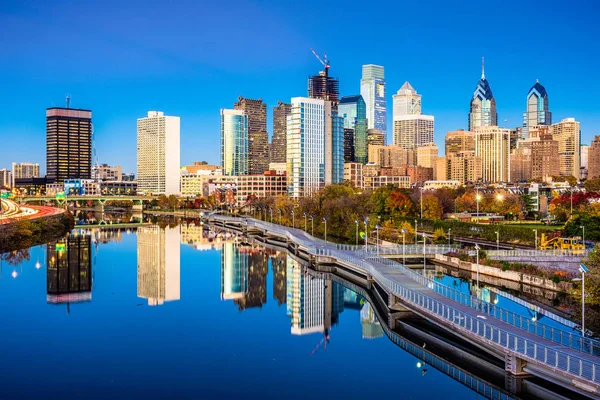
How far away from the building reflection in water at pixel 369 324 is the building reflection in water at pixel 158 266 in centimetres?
1320

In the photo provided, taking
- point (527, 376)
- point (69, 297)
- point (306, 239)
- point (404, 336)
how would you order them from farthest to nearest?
point (306, 239), point (69, 297), point (404, 336), point (527, 376)

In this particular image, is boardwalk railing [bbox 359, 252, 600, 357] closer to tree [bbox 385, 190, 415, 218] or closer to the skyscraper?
tree [bbox 385, 190, 415, 218]

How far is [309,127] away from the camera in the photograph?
158500mm

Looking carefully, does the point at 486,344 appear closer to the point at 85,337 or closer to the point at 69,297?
the point at 85,337

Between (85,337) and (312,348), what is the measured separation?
11692mm

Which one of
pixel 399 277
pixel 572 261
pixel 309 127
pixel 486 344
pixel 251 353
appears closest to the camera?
pixel 486 344

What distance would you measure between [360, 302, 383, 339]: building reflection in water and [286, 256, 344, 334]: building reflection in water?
1541mm

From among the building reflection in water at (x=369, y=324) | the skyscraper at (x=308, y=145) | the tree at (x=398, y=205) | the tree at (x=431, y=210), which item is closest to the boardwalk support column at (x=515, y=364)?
the building reflection in water at (x=369, y=324)

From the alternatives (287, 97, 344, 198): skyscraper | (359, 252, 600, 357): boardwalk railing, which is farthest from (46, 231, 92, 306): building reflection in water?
(287, 97, 344, 198): skyscraper

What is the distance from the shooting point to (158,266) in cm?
5931

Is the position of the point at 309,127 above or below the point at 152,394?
above

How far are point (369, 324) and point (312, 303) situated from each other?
288 inches

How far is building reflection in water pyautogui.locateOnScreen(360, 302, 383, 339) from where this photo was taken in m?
33.5

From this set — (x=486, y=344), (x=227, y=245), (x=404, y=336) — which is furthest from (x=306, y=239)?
(x=486, y=344)
